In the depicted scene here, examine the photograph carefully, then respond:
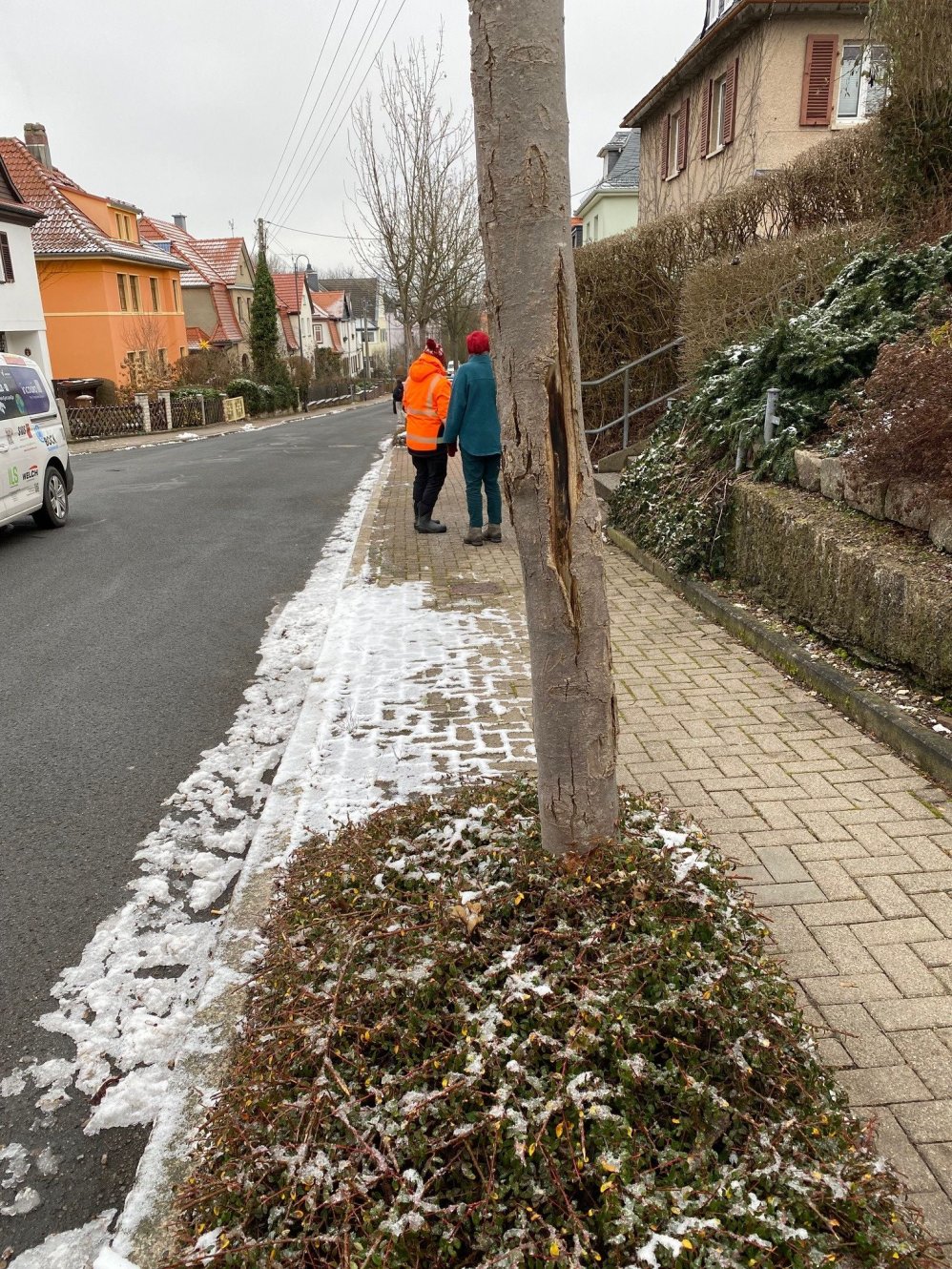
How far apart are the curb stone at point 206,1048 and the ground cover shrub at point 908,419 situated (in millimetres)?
3469

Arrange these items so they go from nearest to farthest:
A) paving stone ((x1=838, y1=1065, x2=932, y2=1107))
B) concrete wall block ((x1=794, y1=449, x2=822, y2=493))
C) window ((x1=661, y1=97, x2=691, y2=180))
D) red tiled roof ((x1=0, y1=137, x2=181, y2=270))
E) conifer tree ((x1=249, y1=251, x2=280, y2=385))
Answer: paving stone ((x1=838, y1=1065, x2=932, y2=1107)), concrete wall block ((x1=794, y1=449, x2=822, y2=493)), window ((x1=661, y1=97, x2=691, y2=180)), red tiled roof ((x1=0, y1=137, x2=181, y2=270)), conifer tree ((x1=249, y1=251, x2=280, y2=385))

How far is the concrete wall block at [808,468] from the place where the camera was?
616 cm

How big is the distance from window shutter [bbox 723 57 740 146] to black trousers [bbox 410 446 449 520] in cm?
1494

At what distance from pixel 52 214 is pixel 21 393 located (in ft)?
99.9

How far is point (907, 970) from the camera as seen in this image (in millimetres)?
2861

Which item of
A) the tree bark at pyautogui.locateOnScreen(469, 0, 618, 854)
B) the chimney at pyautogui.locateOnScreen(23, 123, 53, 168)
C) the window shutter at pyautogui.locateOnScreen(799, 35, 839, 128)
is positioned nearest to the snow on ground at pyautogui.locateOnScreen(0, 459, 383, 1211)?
the tree bark at pyautogui.locateOnScreen(469, 0, 618, 854)

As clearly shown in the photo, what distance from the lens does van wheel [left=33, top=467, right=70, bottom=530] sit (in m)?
11.2

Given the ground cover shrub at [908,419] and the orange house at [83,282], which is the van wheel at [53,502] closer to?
the ground cover shrub at [908,419]

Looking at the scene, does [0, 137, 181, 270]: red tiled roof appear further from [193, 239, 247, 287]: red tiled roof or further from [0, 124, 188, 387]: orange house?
[193, 239, 247, 287]: red tiled roof

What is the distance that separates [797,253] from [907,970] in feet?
24.4

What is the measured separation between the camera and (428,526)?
1005cm

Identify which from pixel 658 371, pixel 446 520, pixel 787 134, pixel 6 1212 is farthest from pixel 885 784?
pixel 787 134

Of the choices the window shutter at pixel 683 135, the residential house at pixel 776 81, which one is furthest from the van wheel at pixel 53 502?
the window shutter at pixel 683 135

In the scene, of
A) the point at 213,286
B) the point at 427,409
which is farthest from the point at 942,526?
the point at 213,286
